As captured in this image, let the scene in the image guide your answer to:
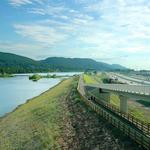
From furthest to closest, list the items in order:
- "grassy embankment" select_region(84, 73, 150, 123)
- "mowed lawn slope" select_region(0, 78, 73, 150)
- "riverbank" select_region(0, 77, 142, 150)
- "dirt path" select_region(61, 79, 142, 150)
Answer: "grassy embankment" select_region(84, 73, 150, 123) → "mowed lawn slope" select_region(0, 78, 73, 150) → "riverbank" select_region(0, 77, 142, 150) → "dirt path" select_region(61, 79, 142, 150)

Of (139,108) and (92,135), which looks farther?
(139,108)

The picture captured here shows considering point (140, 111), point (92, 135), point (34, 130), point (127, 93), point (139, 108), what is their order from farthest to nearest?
point (139, 108) → point (140, 111) → point (127, 93) → point (34, 130) → point (92, 135)

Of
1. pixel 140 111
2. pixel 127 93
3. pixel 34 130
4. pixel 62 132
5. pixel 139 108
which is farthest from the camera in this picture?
pixel 139 108

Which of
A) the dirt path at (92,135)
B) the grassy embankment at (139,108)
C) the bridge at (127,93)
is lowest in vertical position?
the grassy embankment at (139,108)

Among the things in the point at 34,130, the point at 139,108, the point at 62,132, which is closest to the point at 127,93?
the point at 62,132

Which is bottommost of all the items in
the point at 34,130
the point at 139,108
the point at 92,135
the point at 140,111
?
the point at 139,108

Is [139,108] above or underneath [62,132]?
underneath

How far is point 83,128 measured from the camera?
130 ft

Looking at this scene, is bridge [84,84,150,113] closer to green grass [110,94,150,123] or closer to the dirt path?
green grass [110,94,150,123]

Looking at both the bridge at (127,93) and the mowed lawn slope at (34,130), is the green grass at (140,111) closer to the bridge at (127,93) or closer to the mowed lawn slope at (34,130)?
the bridge at (127,93)

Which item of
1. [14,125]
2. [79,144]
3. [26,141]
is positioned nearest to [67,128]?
[26,141]

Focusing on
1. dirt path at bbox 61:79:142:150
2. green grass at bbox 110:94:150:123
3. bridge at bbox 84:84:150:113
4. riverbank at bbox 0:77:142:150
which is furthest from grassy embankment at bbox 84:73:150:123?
dirt path at bbox 61:79:142:150

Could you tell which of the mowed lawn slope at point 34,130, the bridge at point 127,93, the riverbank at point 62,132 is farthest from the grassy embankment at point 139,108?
the mowed lawn slope at point 34,130

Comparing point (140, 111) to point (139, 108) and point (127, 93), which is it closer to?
point (139, 108)
